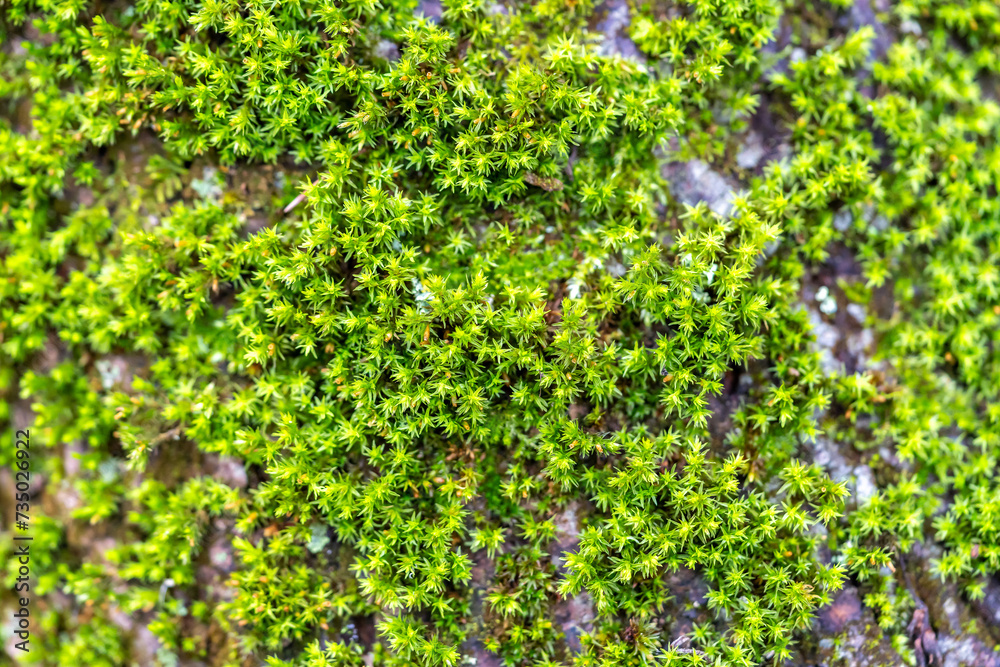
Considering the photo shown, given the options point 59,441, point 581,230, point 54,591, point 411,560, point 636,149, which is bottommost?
point 54,591

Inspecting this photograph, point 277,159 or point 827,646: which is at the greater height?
point 277,159

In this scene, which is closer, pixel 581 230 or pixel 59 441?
pixel 581 230

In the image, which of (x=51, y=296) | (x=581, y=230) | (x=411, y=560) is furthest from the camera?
(x=51, y=296)

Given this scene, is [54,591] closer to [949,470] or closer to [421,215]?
[421,215]

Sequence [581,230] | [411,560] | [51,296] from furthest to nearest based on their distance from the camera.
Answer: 1. [51,296]
2. [581,230]
3. [411,560]

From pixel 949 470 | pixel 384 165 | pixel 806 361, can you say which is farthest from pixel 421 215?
pixel 949 470

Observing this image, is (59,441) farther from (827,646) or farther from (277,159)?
(827,646)

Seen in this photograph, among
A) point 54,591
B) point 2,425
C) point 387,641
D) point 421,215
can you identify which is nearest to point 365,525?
point 387,641
